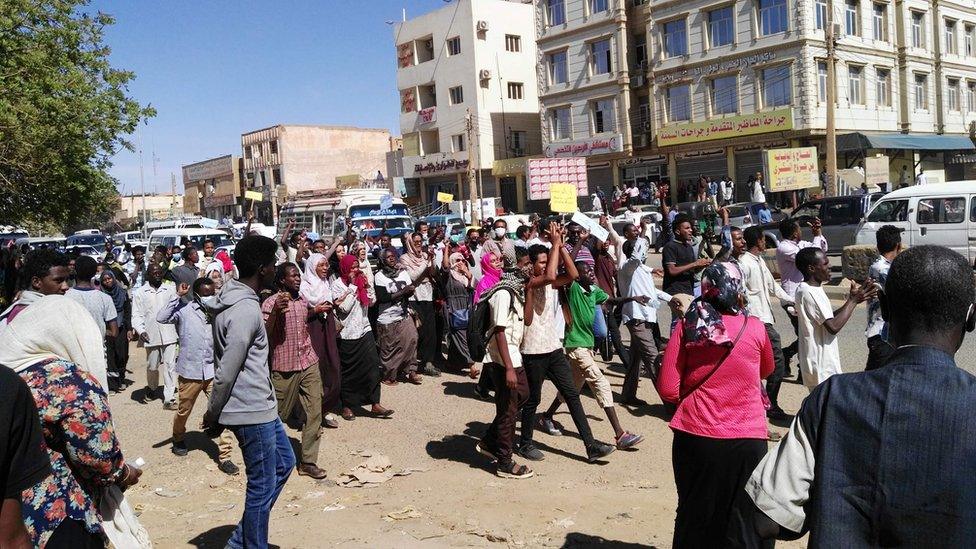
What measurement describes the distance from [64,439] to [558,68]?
4273cm

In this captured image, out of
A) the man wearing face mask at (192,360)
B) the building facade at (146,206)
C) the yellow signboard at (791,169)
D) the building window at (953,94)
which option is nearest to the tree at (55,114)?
the man wearing face mask at (192,360)

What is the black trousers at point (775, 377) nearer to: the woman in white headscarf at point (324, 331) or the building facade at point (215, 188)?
the woman in white headscarf at point (324, 331)

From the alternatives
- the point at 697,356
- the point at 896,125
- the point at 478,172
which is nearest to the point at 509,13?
the point at 478,172

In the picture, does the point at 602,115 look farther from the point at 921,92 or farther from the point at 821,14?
the point at 921,92

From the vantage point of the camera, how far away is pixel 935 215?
15.6 meters

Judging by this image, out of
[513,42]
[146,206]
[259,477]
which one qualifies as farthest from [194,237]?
[146,206]

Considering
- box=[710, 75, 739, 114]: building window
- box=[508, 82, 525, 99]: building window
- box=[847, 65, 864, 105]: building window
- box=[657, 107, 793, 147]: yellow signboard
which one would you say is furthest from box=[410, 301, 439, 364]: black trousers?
box=[508, 82, 525, 99]: building window

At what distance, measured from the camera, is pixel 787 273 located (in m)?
8.77

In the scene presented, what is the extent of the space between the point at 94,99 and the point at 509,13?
116 feet

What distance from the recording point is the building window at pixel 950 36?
4025 centimetres

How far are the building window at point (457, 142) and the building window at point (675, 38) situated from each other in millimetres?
14515

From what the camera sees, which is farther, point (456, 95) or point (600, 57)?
point (456, 95)

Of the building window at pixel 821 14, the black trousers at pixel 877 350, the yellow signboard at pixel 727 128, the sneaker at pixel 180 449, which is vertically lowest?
the sneaker at pixel 180 449

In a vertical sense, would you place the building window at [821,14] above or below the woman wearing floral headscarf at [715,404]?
above
